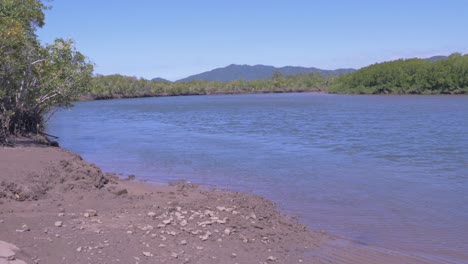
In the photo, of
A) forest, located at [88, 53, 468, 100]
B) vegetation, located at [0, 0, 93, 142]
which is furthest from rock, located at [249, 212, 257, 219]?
forest, located at [88, 53, 468, 100]

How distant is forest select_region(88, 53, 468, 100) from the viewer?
8354 cm

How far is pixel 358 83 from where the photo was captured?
10512cm

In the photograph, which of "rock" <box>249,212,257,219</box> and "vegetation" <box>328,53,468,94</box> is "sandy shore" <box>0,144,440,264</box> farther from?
"vegetation" <box>328,53,468,94</box>

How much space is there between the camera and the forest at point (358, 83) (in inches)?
3289

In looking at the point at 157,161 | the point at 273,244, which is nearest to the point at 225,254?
the point at 273,244

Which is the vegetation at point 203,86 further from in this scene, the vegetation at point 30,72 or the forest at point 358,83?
the vegetation at point 30,72

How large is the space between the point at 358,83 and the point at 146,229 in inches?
4021

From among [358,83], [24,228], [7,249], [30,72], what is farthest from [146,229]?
[358,83]

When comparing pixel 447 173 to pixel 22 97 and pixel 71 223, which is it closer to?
pixel 71 223

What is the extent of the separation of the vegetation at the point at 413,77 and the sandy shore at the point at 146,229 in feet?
262

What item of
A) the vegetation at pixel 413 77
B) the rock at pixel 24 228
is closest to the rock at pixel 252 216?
the rock at pixel 24 228

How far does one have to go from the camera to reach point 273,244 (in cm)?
768

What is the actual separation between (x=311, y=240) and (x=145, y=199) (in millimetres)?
3518

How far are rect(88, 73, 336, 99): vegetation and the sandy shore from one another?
11033 centimetres
